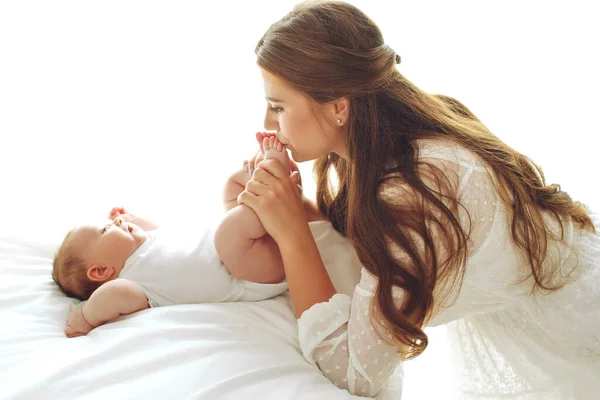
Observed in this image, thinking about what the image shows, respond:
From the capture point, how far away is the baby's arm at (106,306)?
1256 millimetres

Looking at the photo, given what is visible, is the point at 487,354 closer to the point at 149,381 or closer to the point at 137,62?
the point at 149,381

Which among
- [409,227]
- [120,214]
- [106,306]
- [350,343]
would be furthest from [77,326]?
[409,227]

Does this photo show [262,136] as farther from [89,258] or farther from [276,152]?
[89,258]

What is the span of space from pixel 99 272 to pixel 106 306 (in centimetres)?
15

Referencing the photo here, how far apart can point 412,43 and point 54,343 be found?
1.72 metres

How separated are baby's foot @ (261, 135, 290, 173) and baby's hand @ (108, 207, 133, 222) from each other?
1.30 ft

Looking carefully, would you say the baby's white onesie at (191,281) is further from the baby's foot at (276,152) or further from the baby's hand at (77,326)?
the baby's foot at (276,152)

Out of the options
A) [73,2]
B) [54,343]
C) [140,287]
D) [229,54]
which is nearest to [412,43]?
[229,54]

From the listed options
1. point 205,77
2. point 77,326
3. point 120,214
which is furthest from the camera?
point 205,77

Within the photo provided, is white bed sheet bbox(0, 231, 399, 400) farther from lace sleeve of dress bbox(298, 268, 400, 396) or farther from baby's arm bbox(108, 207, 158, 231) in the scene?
baby's arm bbox(108, 207, 158, 231)

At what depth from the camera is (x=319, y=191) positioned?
155 centimetres

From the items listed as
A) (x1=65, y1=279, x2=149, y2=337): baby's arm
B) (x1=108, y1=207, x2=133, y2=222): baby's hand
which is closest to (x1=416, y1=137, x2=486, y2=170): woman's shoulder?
(x1=65, y1=279, x2=149, y2=337): baby's arm

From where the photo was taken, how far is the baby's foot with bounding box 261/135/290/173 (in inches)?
55.1

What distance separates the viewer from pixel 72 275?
137 cm
